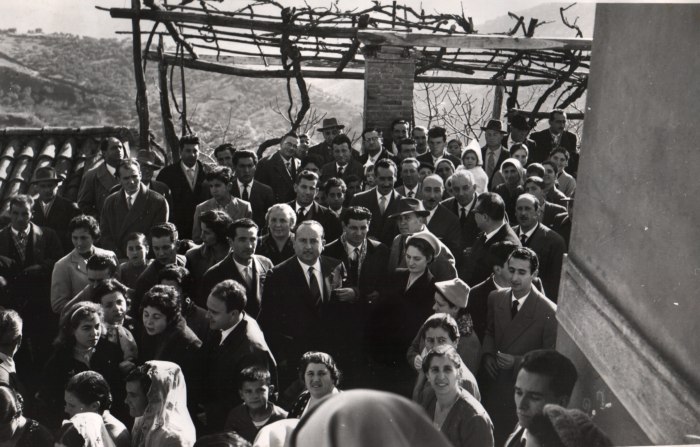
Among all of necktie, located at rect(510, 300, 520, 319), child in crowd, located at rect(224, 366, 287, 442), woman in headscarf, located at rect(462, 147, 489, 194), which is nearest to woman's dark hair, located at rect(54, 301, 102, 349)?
child in crowd, located at rect(224, 366, 287, 442)

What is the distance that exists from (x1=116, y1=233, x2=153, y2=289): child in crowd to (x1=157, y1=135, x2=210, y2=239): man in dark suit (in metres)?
1.73

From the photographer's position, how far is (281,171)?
7.50 meters

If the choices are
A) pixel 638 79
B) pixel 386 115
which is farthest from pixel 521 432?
pixel 386 115

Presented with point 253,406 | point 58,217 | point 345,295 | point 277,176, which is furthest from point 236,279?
point 277,176

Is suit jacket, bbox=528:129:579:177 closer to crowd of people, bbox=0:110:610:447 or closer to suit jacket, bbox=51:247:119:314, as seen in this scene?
crowd of people, bbox=0:110:610:447

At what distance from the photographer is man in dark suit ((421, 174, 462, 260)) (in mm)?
5820

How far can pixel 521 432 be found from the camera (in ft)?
10.8

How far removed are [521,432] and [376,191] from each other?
3288 millimetres

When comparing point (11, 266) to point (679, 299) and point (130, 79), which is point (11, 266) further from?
point (130, 79)

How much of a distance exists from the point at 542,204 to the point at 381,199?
4.12ft

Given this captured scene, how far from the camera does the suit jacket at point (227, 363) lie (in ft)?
13.1

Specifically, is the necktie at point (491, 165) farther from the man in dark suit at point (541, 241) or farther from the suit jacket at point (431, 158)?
the man in dark suit at point (541, 241)

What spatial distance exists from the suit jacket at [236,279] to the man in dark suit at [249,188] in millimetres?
1674

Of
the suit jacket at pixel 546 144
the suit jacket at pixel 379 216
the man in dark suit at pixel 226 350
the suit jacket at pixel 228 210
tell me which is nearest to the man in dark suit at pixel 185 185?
the suit jacket at pixel 228 210
